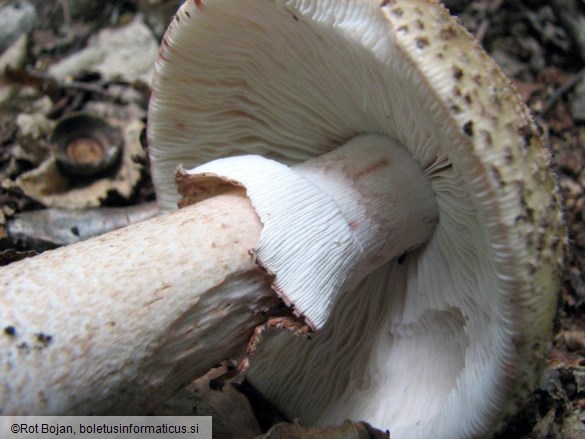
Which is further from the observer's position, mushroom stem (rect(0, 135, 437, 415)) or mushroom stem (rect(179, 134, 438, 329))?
mushroom stem (rect(179, 134, 438, 329))

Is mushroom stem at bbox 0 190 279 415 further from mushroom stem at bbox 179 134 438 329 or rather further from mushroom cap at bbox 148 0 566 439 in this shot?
mushroom cap at bbox 148 0 566 439

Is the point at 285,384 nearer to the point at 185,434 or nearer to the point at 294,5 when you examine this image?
the point at 185,434

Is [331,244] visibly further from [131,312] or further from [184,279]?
[131,312]

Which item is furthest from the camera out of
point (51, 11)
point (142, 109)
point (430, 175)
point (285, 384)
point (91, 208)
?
point (51, 11)

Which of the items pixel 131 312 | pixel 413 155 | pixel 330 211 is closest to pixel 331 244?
pixel 330 211

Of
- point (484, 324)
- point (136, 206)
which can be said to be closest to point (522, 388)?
point (484, 324)

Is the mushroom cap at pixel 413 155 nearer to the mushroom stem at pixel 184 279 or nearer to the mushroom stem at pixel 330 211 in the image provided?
the mushroom stem at pixel 330 211

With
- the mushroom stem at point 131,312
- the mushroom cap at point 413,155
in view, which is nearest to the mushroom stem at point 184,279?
the mushroom stem at point 131,312

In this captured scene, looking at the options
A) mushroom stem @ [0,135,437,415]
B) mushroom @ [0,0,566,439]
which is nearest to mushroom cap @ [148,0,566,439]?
mushroom @ [0,0,566,439]
